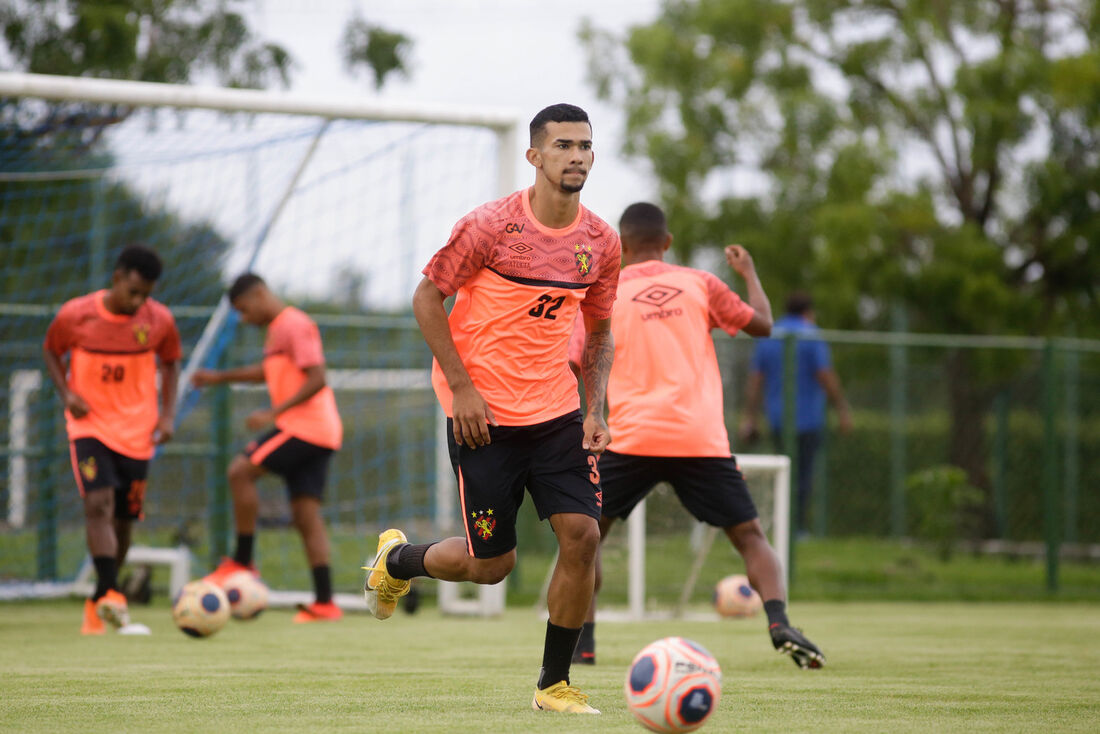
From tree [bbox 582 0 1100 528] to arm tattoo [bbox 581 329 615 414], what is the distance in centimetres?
923

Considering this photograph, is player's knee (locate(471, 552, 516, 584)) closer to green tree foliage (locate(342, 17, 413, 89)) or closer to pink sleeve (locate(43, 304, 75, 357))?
pink sleeve (locate(43, 304, 75, 357))

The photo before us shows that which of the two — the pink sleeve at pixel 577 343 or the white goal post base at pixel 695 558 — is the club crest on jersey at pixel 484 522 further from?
the white goal post base at pixel 695 558

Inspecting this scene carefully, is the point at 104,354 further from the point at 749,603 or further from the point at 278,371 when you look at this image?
the point at 749,603

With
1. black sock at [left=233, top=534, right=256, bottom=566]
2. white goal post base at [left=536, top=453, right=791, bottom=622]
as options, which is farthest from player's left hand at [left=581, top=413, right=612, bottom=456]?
black sock at [left=233, top=534, right=256, bottom=566]

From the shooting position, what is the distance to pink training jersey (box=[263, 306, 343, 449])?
30.4 feet

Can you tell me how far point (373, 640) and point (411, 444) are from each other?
11.9 ft

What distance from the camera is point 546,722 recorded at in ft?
14.7

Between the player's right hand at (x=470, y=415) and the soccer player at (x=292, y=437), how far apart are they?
4.47 meters

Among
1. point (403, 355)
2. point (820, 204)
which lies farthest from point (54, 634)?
point (820, 204)

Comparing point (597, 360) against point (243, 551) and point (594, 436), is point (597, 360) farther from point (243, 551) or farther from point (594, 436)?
point (243, 551)

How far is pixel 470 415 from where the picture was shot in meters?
4.86

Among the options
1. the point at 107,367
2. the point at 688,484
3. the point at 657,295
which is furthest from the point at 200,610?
the point at 657,295

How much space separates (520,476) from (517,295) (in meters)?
0.64

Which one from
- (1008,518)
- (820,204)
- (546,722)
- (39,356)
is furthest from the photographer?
(820,204)
